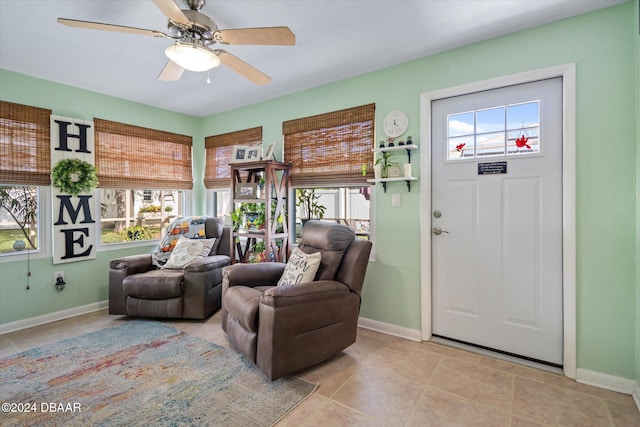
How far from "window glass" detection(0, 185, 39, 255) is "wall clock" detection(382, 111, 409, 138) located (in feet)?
11.7

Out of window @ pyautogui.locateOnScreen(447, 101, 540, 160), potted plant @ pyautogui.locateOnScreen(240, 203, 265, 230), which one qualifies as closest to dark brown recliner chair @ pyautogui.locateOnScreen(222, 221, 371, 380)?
potted plant @ pyautogui.locateOnScreen(240, 203, 265, 230)

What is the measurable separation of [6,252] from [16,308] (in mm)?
547

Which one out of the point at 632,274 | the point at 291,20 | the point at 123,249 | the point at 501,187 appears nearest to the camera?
the point at 632,274

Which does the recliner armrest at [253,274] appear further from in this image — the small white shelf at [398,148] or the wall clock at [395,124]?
the wall clock at [395,124]

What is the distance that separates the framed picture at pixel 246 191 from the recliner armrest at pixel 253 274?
40.8 inches

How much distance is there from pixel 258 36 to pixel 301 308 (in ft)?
5.48

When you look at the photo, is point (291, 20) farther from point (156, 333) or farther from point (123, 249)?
point (123, 249)

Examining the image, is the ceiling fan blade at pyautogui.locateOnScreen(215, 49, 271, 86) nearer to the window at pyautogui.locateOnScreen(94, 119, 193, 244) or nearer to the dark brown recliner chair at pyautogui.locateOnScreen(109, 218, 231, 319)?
the dark brown recliner chair at pyautogui.locateOnScreen(109, 218, 231, 319)

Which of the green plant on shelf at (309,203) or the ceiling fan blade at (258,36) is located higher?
the ceiling fan blade at (258,36)

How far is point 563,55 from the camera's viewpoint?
2.20 m

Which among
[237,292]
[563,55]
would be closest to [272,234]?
[237,292]

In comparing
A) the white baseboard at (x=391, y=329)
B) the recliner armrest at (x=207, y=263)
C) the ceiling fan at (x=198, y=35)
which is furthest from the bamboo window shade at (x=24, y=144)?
the white baseboard at (x=391, y=329)

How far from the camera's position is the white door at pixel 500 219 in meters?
2.30

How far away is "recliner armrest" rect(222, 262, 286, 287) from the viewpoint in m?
2.71
